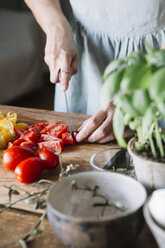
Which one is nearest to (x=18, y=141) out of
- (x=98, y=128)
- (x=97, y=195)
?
(x=98, y=128)

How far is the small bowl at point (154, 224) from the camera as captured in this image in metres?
0.61

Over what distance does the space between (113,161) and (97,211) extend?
0.33 m

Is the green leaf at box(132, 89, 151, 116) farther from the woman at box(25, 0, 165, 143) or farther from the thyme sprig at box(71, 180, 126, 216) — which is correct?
the woman at box(25, 0, 165, 143)

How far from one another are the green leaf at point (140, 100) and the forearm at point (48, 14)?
87 cm

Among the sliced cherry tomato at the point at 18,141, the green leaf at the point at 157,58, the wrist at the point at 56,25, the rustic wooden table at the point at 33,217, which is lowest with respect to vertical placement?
the rustic wooden table at the point at 33,217

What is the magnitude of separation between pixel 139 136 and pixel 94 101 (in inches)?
34.0

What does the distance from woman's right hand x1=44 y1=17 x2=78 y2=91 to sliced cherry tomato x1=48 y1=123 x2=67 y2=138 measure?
0.14 metres

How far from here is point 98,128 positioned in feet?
4.01

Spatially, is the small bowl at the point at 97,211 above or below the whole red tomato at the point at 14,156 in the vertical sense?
below

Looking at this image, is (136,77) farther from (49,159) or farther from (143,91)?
(49,159)

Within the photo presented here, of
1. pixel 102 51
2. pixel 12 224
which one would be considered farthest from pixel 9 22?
pixel 12 224

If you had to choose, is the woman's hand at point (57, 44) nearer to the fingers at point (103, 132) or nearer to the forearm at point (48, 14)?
the forearm at point (48, 14)

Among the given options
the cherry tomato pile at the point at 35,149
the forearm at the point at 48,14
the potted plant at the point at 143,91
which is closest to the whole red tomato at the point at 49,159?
the cherry tomato pile at the point at 35,149

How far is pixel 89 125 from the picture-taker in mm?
1227
